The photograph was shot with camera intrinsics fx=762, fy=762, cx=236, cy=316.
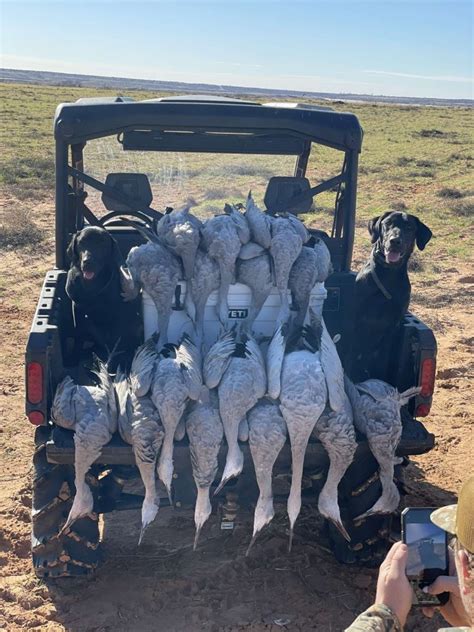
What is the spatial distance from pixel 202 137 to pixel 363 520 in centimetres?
286

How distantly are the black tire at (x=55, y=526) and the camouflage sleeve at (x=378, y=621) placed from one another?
2.25 m

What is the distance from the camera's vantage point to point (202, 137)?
5.46 m

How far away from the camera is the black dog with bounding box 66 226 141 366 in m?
4.58

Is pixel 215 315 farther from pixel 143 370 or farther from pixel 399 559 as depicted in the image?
pixel 399 559

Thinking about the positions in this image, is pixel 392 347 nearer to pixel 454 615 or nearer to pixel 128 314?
pixel 128 314

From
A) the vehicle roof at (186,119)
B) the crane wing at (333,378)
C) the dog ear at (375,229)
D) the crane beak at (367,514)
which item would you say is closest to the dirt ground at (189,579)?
the crane beak at (367,514)

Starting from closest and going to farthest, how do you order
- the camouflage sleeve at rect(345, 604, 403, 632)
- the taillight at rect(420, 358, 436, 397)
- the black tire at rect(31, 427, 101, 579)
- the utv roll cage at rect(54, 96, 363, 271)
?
the camouflage sleeve at rect(345, 604, 403, 632), the black tire at rect(31, 427, 101, 579), the taillight at rect(420, 358, 436, 397), the utv roll cage at rect(54, 96, 363, 271)

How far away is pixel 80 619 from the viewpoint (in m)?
4.00

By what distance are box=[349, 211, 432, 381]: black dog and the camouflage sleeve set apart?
8.86ft

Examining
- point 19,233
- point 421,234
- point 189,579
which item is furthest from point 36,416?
point 19,233

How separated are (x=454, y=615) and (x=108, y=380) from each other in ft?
7.27

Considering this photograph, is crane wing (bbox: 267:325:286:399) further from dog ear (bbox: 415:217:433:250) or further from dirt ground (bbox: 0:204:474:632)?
dog ear (bbox: 415:217:433:250)

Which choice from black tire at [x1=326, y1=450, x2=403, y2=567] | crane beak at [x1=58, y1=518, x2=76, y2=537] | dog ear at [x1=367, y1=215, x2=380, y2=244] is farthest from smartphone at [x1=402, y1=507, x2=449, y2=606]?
dog ear at [x1=367, y1=215, x2=380, y2=244]

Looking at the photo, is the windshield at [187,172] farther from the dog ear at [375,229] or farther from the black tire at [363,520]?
the black tire at [363,520]
